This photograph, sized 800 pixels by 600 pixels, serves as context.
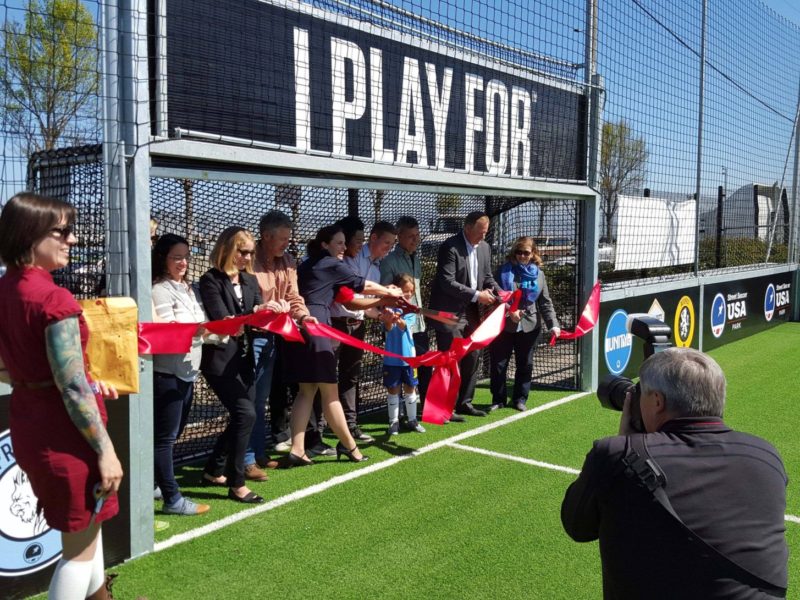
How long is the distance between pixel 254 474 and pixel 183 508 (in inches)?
28.4

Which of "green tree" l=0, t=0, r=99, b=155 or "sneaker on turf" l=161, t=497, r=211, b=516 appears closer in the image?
"green tree" l=0, t=0, r=99, b=155

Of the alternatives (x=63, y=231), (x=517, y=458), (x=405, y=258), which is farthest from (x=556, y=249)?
(x=63, y=231)

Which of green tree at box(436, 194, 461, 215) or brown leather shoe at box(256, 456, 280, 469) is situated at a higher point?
green tree at box(436, 194, 461, 215)

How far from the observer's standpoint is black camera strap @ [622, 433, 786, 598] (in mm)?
1851

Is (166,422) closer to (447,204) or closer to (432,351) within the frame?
(432,351)

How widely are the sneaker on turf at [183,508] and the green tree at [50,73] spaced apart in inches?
85.9

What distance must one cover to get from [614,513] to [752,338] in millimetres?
11860

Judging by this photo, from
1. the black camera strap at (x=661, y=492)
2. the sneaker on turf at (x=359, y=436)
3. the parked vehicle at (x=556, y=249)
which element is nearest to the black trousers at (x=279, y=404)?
the sneaker on turf at (x=359, y=436)

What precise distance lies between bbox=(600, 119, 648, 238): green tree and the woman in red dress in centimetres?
701

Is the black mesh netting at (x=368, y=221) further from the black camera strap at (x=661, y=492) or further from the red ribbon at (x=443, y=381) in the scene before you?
the black camera strap at (x=661, y=492)

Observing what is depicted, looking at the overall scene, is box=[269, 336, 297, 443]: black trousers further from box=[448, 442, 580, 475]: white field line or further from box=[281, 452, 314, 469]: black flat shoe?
box=[448, 442, 580, 475]: white field line

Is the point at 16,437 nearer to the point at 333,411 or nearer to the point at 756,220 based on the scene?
the point at 333,411

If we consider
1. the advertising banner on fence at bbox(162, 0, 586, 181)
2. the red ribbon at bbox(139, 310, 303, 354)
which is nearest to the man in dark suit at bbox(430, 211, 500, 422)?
the advertising banner on fence at bbox(162, 0, 586, 181)

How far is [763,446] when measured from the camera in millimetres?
2041
